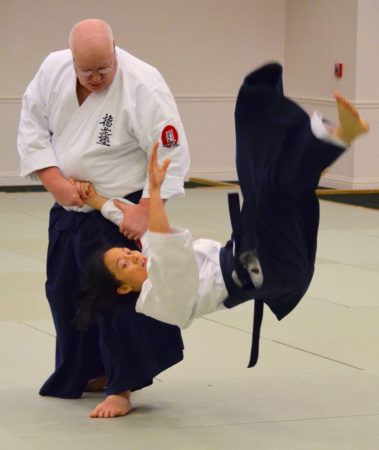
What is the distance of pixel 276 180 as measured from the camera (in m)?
3.00

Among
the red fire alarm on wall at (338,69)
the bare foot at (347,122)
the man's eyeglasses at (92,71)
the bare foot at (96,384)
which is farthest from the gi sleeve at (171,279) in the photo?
the red fire alarm on wall at (338,69)

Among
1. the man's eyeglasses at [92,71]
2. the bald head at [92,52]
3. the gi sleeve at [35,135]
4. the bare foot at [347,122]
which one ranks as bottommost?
the gi sleeve at [35,135]

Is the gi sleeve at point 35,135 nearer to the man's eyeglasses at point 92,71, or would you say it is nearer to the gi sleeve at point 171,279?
the man's eyeglasses at point 92,71

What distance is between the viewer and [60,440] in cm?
341

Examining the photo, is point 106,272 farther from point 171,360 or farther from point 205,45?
point 205,45

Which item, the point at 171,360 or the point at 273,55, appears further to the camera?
Result: the point at 273,55

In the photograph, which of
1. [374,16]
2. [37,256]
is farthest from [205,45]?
[37,256]

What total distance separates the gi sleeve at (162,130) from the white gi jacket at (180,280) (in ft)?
1.25

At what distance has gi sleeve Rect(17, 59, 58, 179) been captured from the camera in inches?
150

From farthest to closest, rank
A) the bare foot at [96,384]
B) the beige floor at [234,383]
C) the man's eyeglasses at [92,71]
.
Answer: the bare foot at [96,384], the man's eyeglasses at [92,71], the beige floor at [234,383]

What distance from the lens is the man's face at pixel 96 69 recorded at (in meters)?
3.54

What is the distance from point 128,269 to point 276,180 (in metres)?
0.76

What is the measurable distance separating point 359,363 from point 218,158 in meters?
8.02

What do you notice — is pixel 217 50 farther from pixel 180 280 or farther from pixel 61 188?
pixel 180 280
